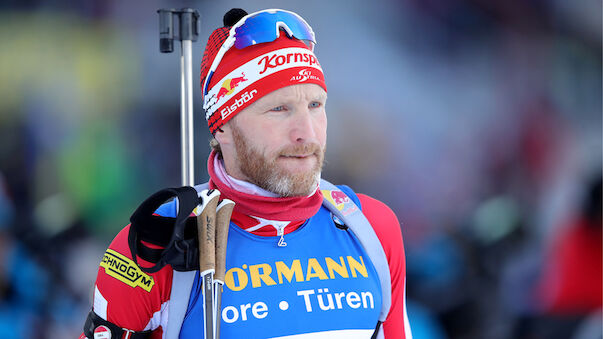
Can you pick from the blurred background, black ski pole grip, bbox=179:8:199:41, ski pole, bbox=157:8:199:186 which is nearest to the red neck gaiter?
ski pole, bbox=157:8:199:186

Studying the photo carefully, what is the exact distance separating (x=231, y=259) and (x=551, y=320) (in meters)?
2.74

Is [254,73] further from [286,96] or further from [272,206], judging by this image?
[272,206]

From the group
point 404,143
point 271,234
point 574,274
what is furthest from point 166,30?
point 574,274

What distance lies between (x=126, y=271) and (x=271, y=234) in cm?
33

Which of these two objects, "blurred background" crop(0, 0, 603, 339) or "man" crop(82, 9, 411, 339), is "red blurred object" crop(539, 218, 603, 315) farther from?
"man" crop(82, 9, 411, 339)

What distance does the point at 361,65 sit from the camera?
321 centimetres

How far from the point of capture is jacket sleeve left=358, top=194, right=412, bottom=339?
4.62ft

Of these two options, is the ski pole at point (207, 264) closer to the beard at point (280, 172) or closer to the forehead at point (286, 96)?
the beard at point (280, 172)

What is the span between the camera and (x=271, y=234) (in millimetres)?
1344

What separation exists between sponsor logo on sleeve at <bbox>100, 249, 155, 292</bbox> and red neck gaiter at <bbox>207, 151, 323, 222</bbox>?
265mm

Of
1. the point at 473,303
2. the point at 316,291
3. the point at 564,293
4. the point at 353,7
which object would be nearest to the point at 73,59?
the point at 353,7

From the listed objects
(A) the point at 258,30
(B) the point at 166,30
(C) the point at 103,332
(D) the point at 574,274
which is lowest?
(D) the point at 574,274

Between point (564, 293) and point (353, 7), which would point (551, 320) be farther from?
point (353, 7)

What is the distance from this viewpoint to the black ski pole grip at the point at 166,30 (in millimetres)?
2061
